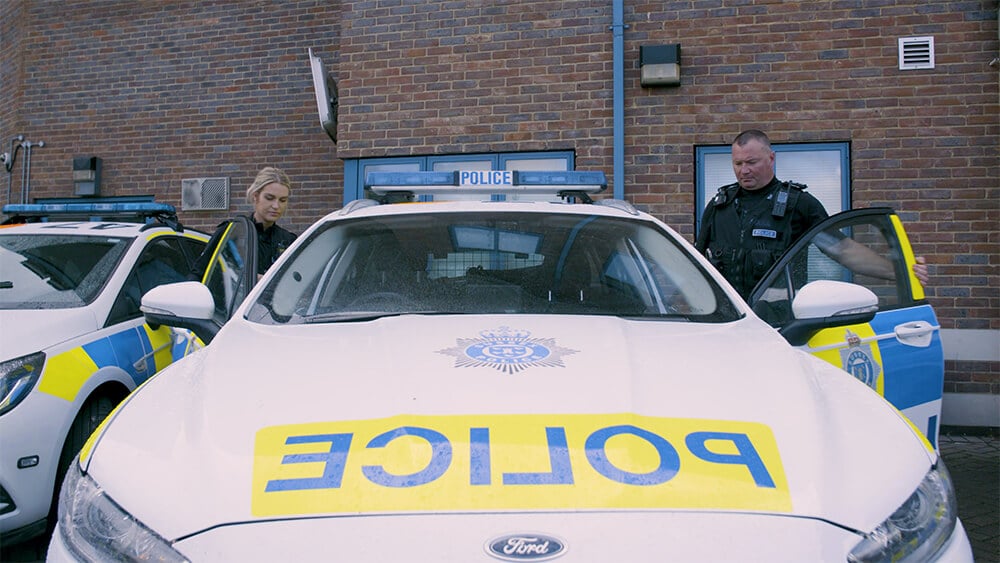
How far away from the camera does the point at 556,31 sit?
6398 millimetres

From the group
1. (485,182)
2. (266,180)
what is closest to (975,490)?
(485,182)

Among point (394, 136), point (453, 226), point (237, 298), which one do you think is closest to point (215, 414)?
point (453, 226)

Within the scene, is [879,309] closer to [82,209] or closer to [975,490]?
[975,490]

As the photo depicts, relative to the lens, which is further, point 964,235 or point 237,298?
point 964,235

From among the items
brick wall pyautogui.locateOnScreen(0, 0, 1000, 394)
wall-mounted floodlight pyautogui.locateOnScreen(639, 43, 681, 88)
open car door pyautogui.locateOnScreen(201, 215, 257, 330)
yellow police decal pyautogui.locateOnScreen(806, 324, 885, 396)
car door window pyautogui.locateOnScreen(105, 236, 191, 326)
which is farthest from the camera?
wall-mounted floodlight pyautogui.locateOnScreen(639, 43, 681, 88)

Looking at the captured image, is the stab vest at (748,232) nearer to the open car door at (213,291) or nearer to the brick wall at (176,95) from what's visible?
the open car door at (213,291)

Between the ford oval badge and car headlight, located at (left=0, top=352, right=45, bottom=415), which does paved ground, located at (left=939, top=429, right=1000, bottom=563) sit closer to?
the ford oval badge

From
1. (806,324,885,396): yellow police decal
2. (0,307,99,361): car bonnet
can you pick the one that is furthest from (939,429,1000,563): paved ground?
(0,307,99,361): car bonnet

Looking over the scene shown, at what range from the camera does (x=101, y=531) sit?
138 cm

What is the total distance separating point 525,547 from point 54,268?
11.5 ft

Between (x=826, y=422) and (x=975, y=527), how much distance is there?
2739 millimetres

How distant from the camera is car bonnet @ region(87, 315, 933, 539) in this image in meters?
1.32

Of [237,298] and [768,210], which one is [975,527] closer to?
[768,210]

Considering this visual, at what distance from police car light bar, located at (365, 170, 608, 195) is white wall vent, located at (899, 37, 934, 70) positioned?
4127mm
